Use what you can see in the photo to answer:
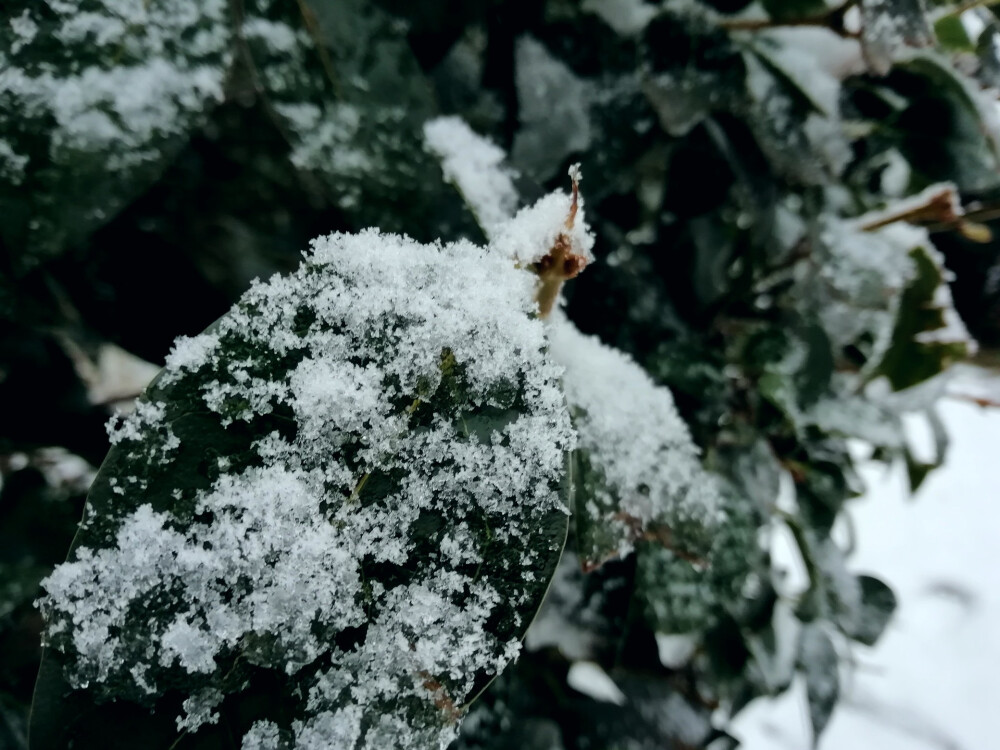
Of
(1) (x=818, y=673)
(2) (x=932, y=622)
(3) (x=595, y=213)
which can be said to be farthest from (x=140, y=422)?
(2) (x=932, y=622)

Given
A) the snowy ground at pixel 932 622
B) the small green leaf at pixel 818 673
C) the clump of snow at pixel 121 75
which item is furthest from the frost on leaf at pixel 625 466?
the snowy ground at pixel 932 622

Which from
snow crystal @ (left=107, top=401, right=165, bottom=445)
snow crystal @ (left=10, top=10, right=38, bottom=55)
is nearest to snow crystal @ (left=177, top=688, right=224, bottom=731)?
snow crystal @ (left=107, top=401, right=165, bottom=445)

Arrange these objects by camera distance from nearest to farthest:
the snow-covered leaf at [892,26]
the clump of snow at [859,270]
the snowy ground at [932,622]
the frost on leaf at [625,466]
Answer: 1. the frost on leaf at [625,466]
2. the snow-covered leaf at [892,26]
3. the clump of snow at [859,270]
4. the snowy ground at [932,622]

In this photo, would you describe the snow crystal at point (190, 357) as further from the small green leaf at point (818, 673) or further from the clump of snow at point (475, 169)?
the small green leaf at point (818, 673)

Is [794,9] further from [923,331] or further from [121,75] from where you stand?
[121,75]

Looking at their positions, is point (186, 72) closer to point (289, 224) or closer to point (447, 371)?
point (289, 224)
